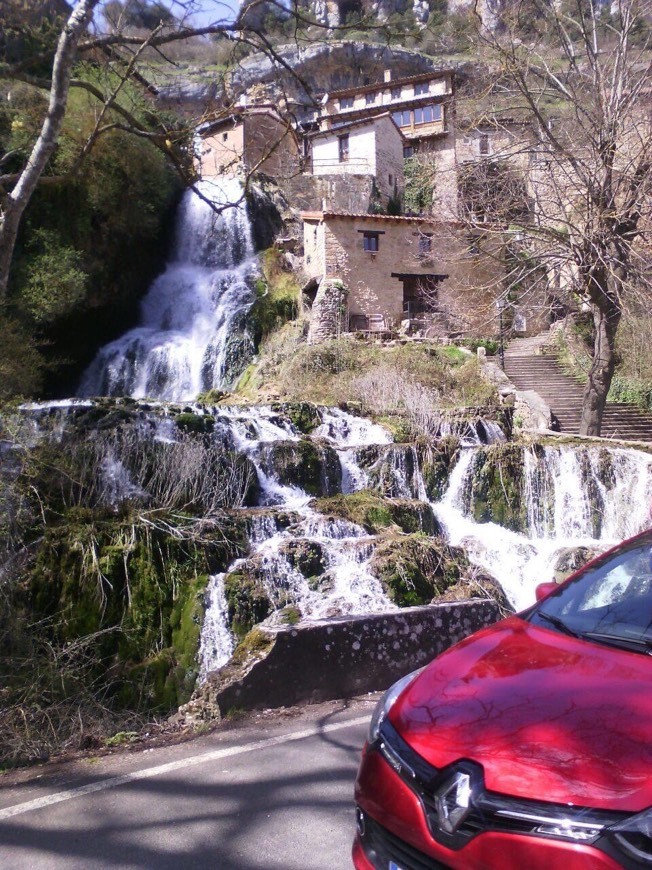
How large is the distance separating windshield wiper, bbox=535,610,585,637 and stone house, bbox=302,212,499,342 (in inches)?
919

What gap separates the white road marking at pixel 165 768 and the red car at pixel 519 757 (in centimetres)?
150

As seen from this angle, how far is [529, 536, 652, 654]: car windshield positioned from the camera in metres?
2.90

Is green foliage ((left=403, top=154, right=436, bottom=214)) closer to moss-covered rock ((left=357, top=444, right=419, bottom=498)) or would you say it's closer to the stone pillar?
the stone pillar

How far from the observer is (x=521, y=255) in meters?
16.2

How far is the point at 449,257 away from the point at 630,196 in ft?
16.1

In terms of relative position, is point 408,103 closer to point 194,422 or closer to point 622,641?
point 194,422

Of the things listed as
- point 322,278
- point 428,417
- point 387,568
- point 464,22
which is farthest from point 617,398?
point 387,568

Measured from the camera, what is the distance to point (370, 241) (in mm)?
28859

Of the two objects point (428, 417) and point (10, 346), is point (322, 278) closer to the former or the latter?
point (428, 417)

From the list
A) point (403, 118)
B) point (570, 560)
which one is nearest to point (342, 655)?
point (570, 560)

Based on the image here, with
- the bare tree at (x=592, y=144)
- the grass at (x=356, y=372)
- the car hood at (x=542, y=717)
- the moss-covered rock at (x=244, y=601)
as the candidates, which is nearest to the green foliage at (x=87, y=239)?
the grass at (x=356, y=372)

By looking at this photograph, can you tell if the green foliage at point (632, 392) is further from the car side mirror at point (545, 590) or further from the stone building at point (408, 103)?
the stone building at point (408, 103)

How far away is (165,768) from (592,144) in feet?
44.2

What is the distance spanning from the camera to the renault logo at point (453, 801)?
209 cm
